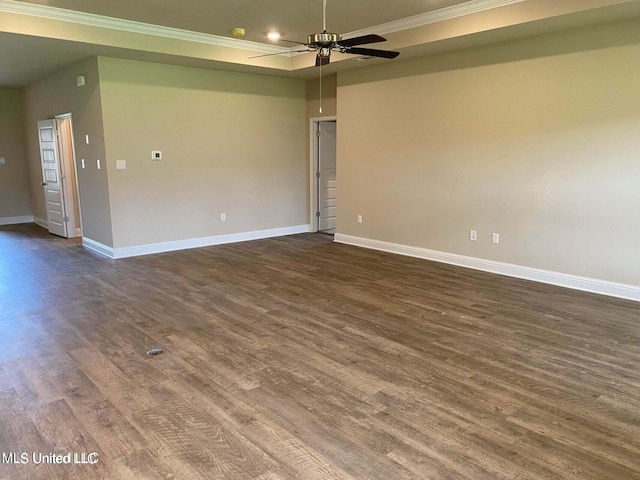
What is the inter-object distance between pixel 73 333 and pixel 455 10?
16.0 feet

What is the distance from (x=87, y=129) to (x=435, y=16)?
16.1ft

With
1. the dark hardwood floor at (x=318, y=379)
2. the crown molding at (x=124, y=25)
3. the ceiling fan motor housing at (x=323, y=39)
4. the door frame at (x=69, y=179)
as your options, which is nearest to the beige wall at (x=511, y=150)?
the dark hardwood floor at (x=318, y=379)

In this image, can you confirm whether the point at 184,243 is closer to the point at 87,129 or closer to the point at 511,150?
the point at 87,129

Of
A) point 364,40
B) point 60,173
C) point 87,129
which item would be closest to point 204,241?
point 87,129

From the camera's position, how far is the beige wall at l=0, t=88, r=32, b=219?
8.87 m

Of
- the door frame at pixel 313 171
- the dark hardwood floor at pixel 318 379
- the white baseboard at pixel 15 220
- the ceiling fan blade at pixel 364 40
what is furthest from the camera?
the white baseboard at pixel 15 220

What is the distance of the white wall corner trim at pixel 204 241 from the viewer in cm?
634

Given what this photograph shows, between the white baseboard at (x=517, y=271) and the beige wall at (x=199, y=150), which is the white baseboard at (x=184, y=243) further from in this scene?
the white baseboard at (x=517, y=271)

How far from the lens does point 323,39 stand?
346 centimetres

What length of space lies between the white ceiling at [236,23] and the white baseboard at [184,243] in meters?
2.60

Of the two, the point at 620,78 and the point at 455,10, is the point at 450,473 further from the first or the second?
the point at 455,10

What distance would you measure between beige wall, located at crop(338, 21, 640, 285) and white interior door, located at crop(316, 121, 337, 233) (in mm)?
1139

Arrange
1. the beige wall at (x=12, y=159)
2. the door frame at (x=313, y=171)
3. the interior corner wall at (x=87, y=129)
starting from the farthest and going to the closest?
the beige wall at (x=12, y=159)
the door frame at (x=313, y=171)
the interior corner wall at (x=87, y=129)

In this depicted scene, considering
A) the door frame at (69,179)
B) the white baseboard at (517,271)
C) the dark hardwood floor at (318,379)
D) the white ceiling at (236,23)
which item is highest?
the white ceiling at (236,23)
